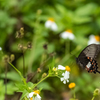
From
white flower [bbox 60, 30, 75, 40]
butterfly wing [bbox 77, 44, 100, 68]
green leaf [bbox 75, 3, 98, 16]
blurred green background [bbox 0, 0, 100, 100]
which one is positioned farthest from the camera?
green leaf [bbox 75, 3, 98, 16]

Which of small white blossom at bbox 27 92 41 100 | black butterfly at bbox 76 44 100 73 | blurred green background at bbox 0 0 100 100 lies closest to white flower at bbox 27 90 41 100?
small white blossom at bbox 27 92 41 100

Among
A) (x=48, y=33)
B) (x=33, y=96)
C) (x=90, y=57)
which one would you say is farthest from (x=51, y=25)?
(x=33, y=96)

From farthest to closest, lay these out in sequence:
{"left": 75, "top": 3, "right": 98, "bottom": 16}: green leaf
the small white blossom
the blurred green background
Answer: {"left": 75, "top": 3, "right": 98, "bottom": 16}: green leaf
the blurred green background
the small white blossom

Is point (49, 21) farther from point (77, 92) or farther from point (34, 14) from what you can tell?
point (77, 92)

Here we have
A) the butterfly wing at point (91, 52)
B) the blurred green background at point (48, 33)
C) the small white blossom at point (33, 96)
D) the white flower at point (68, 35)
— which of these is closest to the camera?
the small white blossom at point (33, 96)

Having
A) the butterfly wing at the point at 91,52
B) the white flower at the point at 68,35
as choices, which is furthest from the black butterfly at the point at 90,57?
the white flower at the point at 68,35

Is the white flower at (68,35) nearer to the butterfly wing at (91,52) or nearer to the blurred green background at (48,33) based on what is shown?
the blurred green background at (48,33)

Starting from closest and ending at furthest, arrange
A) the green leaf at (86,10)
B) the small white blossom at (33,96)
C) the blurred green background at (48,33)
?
the small white blossom at (33,96) < the blurred green background at (48,33) < the green leaf at (86,10)

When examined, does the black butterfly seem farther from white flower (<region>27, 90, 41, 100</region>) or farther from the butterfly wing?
white flower (<region>27, 90, 41, 100</region>)

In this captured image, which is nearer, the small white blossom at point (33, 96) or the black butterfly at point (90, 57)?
the small white blossom at point (33, 96)
